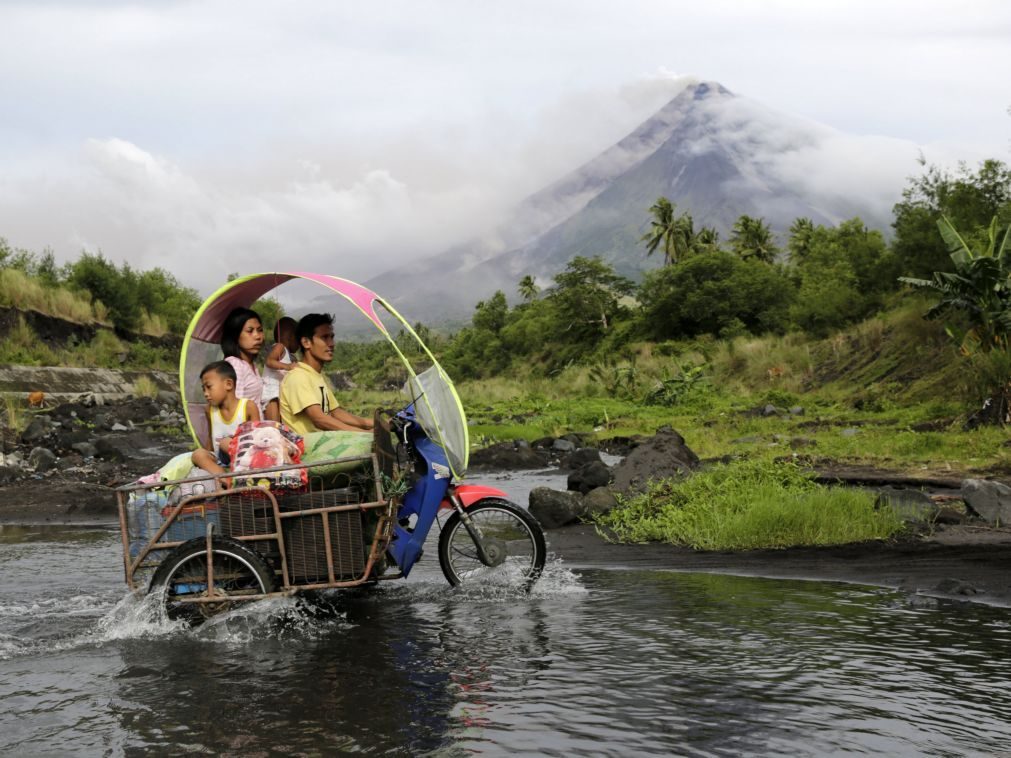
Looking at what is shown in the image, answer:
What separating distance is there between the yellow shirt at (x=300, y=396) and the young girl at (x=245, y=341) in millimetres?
269

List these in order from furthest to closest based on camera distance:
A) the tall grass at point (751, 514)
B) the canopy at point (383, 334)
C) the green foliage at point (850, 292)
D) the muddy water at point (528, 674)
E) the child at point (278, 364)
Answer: the green foliage at point (850, 292) → the tall grass at point (751, 514) → the child at point (278, 364) → the canopy at point (383, 334) → the muddy water at point (528, 674)

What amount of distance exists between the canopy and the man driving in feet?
1.49

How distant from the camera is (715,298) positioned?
200ft

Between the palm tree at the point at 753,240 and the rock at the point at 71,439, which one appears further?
the palm tree at the point at 753,240

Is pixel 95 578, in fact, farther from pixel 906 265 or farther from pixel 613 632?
pixel 906 265

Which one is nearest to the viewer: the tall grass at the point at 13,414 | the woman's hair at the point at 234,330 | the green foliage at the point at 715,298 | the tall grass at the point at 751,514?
the woman's hair at the point at 234,330

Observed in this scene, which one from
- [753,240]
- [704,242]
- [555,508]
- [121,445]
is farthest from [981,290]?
[704,242]

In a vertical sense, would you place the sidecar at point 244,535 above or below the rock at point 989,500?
above

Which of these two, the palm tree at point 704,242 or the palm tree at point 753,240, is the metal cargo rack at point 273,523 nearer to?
the palm tree at point 704,242

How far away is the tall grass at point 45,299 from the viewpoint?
3991 centimetres

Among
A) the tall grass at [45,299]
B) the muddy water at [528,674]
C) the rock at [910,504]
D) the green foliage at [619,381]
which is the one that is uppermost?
the tall grass at [45,299]

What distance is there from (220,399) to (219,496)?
0.88 m

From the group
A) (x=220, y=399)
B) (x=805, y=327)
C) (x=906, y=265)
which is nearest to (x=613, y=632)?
(x=220, y=399)

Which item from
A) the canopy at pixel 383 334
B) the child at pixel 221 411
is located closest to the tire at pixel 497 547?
the canopy at pixel 383 334
